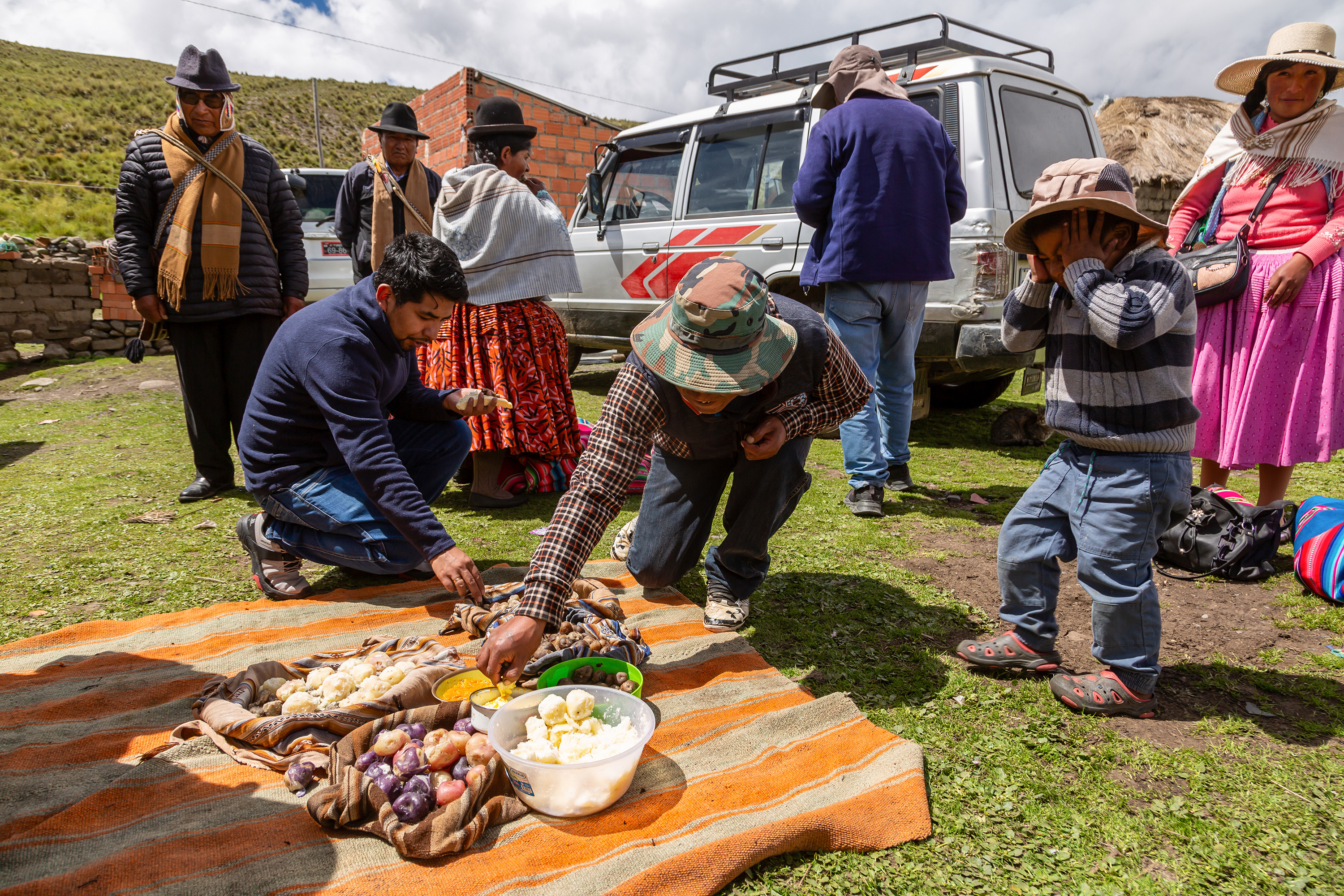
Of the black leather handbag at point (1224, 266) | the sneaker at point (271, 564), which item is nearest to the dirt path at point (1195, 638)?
the black leather handbag at point (1224, 266)

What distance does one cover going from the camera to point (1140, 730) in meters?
2.19

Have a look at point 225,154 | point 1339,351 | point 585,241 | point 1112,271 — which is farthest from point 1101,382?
point 585,241

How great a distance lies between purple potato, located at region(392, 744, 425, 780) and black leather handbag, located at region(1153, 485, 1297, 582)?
3005 millimetres

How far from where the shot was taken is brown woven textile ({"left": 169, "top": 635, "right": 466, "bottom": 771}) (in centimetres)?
195

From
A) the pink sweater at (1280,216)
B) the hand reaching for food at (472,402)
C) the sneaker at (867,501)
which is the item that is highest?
the pink sweater at (1280,216)

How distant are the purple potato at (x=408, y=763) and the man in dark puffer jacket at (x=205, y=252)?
3.11 m

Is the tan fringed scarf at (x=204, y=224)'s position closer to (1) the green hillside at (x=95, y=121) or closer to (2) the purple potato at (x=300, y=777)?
(2) the purple potato at (x=300, y=777)

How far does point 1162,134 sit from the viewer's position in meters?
11.9

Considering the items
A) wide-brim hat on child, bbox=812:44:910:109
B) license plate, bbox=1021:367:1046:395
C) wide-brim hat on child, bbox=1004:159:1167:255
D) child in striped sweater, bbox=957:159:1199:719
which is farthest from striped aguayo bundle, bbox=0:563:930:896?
license plate, bbox=1021:367:1046:395

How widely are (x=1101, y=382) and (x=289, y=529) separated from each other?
293cm

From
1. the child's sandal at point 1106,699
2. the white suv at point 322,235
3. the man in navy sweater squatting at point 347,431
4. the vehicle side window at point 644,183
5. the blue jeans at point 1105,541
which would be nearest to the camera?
the blue jeans at point 1105,541

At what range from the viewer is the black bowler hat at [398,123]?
185 inches

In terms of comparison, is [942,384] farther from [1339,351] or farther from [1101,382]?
[1101,382]

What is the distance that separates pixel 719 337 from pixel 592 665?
102 centimetres
